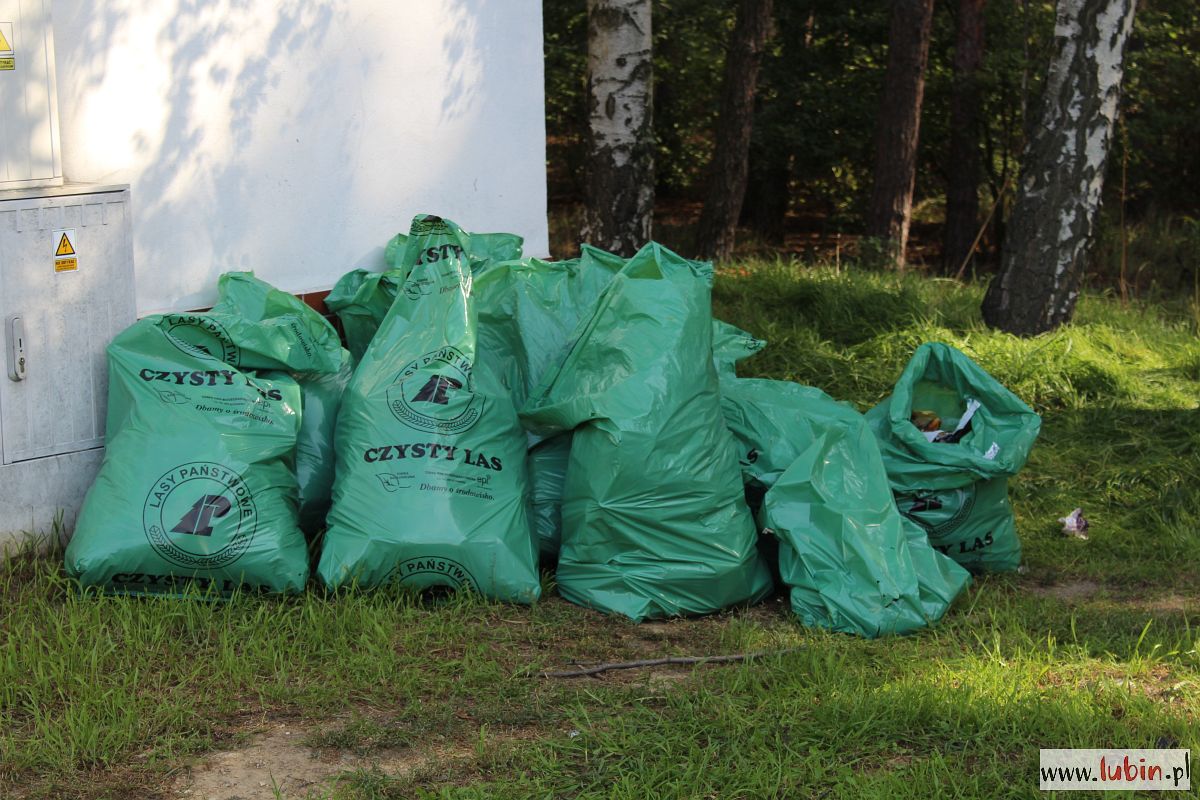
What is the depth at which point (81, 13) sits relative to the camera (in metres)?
3.78

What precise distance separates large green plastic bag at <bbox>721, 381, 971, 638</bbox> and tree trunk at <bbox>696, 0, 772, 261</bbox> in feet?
21.6

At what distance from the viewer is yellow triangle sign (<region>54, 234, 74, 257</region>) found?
146 inches

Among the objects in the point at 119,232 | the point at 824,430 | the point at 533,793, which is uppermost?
the point at 119,232

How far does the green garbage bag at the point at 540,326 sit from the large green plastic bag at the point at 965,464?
3.37 feet

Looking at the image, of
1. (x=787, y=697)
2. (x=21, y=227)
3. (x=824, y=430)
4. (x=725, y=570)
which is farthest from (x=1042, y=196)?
(x=21, y=227)

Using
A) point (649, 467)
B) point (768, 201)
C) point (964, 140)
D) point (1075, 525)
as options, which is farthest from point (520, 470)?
point (768, 201)

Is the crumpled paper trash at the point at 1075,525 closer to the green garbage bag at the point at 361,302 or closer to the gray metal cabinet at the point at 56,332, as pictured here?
the green garbage bag at the point at 361,302

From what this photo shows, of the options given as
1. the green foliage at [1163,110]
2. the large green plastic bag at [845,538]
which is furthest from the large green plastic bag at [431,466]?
the green foliage at [1163,110]

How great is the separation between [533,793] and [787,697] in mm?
707

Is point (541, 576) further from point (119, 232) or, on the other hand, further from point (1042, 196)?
point (1042, 196)

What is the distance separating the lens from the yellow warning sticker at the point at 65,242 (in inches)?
146

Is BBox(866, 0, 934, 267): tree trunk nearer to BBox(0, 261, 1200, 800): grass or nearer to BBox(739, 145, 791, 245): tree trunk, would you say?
BBox(739, 145, 791, 245): tree trunk

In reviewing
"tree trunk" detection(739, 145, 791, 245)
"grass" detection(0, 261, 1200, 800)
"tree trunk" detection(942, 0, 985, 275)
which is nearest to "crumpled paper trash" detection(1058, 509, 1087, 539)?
"grass" detection(0, 261, 1200, 800)

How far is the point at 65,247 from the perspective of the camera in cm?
372
